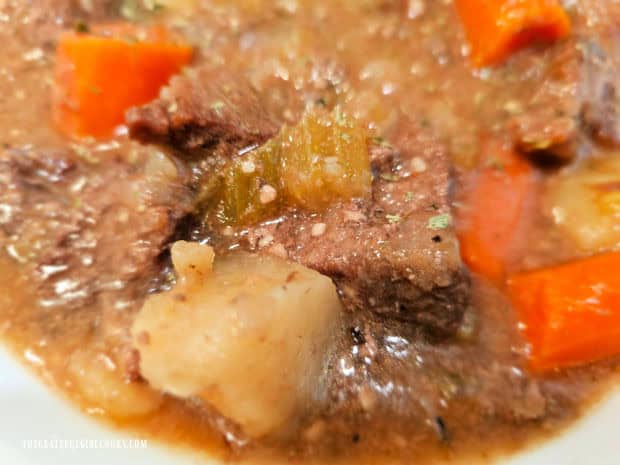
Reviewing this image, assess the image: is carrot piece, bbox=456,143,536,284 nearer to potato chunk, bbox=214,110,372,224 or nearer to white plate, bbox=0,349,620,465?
potato chunk, bbox=214,110,372,224

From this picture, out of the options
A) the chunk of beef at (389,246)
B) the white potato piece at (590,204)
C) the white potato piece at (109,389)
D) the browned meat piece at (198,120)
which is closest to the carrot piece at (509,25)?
the white potato piece at (590,204)

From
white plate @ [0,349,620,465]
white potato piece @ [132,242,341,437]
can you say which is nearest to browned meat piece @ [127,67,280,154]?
white potato piece @ [132,242,341,437]

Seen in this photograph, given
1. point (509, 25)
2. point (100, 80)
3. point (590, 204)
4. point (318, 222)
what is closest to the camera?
point (318, 222)

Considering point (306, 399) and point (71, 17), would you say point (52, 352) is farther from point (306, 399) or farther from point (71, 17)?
point (71, 17)

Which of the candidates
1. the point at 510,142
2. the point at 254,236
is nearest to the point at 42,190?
the point at 254,236

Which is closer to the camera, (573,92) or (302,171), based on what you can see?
(302,171)

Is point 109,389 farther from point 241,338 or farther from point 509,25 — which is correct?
point 509,25

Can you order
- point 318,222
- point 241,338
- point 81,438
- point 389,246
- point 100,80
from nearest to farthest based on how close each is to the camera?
1. point 241,338
2. point 81,438
3. point 389,246
4. point 318,222
5. point 100,80

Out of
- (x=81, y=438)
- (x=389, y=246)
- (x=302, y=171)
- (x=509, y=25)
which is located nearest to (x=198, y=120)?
(x=302, y=171)
